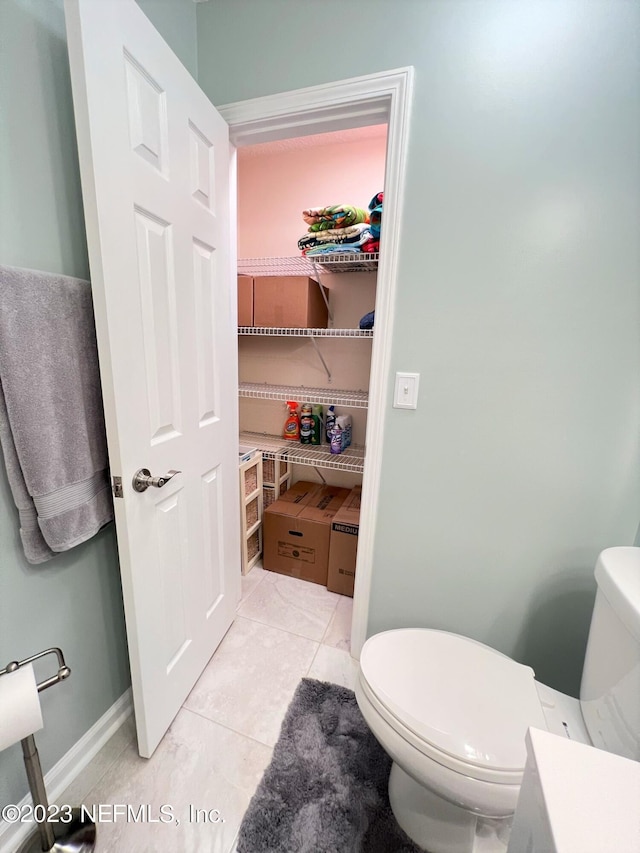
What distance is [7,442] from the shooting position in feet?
2.37

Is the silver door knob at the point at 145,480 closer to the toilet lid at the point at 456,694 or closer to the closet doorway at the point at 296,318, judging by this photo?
the toilet lid at the point at 456,694

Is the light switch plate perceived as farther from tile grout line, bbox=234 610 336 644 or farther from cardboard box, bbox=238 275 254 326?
tile grout line, bbox=234 610 336 644

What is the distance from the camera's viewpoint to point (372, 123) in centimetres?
113

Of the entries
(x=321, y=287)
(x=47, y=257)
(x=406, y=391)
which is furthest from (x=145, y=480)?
(x=321, y=287)

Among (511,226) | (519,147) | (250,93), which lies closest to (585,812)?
(511,226)

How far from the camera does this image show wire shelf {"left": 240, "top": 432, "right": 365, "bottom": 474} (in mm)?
1704

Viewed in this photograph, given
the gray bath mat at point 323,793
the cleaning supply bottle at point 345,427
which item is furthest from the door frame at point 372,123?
the cleaning supply bottle at point 345,427

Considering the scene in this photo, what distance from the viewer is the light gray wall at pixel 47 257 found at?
2.31ft

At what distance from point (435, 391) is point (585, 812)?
0.94 metres

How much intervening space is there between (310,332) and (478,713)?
1.48m

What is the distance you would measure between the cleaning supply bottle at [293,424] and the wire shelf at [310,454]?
48 mm

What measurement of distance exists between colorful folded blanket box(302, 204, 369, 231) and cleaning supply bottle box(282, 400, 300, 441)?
0.97 metres

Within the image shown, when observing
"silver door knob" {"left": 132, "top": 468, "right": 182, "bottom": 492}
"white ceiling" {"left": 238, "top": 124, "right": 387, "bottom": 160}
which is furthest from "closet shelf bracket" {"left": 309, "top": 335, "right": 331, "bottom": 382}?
"silver door knob" {"left": 132, "top": 468, "right": 182, "bottom": 492}

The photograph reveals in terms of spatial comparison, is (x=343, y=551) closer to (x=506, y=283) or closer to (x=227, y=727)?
(x=227, y=727)
